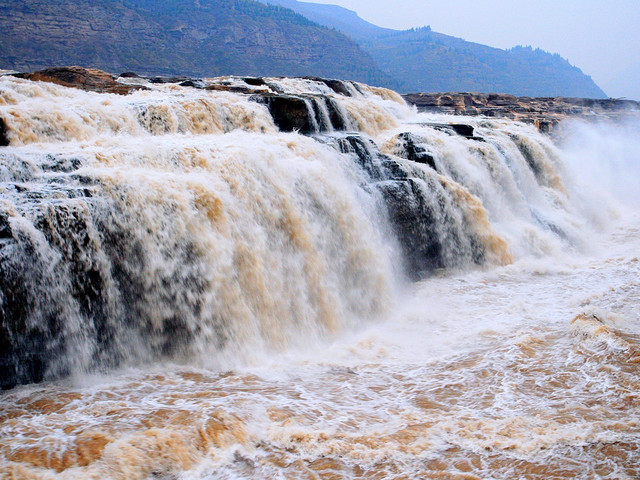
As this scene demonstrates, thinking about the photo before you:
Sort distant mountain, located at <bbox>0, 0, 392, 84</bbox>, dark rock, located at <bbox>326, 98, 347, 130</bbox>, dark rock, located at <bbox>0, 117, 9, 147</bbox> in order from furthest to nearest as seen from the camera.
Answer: distant mountain, located at <bbox>0, 0, 392, 84</bbox>, dark rock, located at <bbox>326, 98, 347, 130</bbox>, dark rock, located at <bbox>0, 117, 9, 147</bbox>

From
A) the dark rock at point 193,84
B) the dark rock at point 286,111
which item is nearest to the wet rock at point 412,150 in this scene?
the dark rock at point 286,111

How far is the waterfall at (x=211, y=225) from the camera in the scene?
5.93 m

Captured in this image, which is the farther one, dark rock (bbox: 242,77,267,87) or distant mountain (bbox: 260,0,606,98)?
distant mountain (bbox: 260,0,606,98)

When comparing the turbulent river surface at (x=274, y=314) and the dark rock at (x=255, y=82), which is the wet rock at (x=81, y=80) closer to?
the turbulent river surface at (x=274, y=314)

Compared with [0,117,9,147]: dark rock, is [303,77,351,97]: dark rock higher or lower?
higher

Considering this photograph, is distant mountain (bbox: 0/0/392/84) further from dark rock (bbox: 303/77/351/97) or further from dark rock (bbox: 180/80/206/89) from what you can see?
dark rock (bbox: 180/80/206/89)

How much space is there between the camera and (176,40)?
85375 millimetres

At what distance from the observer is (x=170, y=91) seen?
13602 millimetres

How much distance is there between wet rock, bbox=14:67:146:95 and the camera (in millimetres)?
12727

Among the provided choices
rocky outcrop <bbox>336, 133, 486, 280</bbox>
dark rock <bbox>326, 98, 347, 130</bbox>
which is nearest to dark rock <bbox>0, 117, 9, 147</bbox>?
rocky outcrop <bbox>336, 133, 486, 280</bbox>

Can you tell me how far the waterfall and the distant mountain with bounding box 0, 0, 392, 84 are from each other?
173ft

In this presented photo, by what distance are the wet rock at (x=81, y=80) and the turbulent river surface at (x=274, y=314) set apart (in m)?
1.82

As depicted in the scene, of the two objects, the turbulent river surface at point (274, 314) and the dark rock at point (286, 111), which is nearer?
the turbulent river surface at point (274, 314)

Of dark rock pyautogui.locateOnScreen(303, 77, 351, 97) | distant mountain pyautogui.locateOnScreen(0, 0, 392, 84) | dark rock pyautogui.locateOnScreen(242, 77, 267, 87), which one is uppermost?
distant mountain pyautogui.locateOnScreen(0, 0, 392, 84)
